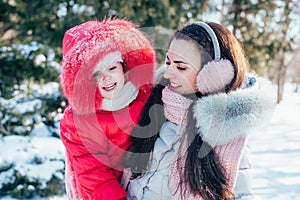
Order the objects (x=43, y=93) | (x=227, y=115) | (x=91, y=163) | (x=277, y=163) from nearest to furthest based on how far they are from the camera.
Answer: (x=227, y=115), (x=91, y=163), (x=43, y=93), (x=277, y=163)

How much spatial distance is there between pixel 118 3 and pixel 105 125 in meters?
2.84

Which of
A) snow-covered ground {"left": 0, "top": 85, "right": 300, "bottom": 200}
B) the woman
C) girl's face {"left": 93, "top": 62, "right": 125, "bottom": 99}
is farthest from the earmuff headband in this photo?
snow-covered ground {"left": 0, "top": 85, "right": 300, "bottom": 200}

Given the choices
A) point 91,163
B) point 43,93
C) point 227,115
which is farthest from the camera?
point 43,93

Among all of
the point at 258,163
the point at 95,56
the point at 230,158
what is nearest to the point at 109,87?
the point at 95,56

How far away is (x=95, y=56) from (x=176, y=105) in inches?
14.2

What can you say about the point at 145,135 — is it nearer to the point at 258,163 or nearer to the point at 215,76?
the point at 215,76

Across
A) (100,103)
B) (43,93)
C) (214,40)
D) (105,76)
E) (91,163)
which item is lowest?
(43,93)

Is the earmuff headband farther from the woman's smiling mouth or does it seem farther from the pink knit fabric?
the woman's smiling mouth

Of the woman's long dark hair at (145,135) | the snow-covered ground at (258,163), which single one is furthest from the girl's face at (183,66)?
the snow-covered ground at (258,163)

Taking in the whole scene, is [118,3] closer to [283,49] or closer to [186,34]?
[186,34]

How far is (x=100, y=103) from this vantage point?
136cm

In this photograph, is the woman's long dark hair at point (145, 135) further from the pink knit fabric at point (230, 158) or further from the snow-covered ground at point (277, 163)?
the snow-covered ground at point (277, 163)

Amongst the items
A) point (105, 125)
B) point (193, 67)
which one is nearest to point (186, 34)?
point (193, 67)

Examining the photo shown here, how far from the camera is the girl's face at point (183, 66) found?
4.12 feet
